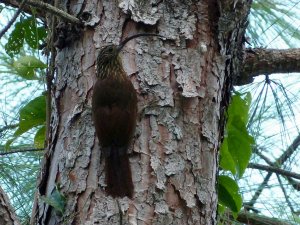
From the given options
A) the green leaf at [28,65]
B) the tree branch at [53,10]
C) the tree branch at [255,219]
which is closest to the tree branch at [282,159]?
the tree branch at [255,219]

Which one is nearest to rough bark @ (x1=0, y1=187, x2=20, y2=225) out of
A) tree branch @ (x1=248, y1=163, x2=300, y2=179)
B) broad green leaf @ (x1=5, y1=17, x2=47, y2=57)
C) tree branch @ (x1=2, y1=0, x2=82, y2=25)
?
tree branch @ (x1=2, y1=0, x2=82, y2=25)

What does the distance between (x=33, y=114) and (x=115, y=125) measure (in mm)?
408

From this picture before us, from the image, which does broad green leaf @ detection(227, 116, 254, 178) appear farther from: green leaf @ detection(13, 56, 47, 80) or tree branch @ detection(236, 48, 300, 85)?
green leaf @ detection(13, 56, 47, 80)

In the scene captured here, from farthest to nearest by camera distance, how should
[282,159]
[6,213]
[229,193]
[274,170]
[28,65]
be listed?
[282,159], [274,170], [229,193], [28,65], [6,213]

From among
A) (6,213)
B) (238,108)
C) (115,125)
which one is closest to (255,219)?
(238,108)

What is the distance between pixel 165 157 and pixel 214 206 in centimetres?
16

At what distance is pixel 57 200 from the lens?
1.59m

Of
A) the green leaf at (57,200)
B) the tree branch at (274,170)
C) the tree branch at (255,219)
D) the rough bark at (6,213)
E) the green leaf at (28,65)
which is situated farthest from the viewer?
the tree branch at (255,219)

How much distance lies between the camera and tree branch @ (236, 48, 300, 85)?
200 cm

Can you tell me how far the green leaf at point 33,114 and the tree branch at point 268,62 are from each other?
0.52 meters

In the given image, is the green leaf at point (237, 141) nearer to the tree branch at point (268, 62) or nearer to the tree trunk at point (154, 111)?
the tree branch at point (268, 62)

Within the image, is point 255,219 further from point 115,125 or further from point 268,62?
point 115,125

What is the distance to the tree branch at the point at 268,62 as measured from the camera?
6.55 feet

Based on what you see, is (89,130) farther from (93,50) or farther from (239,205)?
(239,205)
